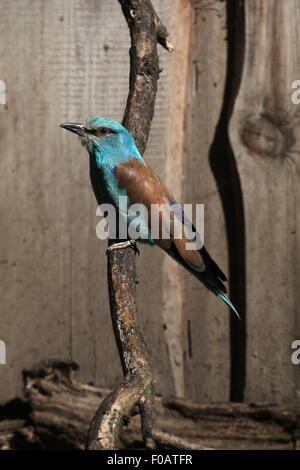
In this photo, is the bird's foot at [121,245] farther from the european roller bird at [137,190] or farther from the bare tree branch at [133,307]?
the european roller bird at [137,190]

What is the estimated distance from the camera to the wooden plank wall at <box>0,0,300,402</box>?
2.97 meters

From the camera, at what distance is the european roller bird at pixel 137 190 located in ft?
8.04

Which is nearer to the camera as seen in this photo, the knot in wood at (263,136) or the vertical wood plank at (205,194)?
the knot in wood at (263,136)

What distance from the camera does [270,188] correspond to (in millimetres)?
2984

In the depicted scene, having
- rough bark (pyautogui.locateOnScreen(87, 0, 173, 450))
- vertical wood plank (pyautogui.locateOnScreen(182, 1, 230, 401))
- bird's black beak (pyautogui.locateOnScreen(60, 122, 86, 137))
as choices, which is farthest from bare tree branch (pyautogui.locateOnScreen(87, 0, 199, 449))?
vertical wood plank (pyautogui.locateOnScreen(182, 1, 230, 401))

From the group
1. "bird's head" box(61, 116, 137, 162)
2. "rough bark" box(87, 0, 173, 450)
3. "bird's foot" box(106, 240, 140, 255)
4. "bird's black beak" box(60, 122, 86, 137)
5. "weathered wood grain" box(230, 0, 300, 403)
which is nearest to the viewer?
"rough bark" box(87, 0, 173, 450)

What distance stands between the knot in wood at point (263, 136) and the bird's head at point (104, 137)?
722mm

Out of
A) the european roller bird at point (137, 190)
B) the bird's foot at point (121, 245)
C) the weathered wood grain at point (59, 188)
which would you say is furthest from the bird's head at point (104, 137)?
the weathered wood grain at point (59, 188)

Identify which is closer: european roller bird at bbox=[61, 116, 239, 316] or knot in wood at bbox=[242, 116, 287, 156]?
european roller bird at bbox=[61, 116, 239, 316]

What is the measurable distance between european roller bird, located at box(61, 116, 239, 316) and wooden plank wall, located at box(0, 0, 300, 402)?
516 millimetres

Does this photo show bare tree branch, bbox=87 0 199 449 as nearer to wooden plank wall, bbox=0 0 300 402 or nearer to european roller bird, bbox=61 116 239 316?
european roller bird, bbox=61 116 239 316

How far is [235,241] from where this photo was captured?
10.1 feet

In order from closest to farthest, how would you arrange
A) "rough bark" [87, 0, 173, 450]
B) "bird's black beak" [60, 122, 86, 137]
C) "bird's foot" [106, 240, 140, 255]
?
"rough bark" [87, 0, 173, 450]
"bird's foot" [106, 240, 140, 255]
"bird's black beak" [60, 122, 86, 137]

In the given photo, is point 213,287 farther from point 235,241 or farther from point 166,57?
point 166,57
